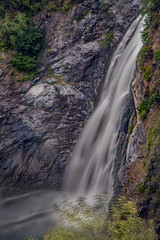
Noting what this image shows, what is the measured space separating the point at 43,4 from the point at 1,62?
7.26m

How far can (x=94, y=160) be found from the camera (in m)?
14.2

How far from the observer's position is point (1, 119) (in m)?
15.8

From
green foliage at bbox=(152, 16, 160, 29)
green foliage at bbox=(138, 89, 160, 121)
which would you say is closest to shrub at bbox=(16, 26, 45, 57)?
green foliage at bbox=(152, 16, 160, 29)

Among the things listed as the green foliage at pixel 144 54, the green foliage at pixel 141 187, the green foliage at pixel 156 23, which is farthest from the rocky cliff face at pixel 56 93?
the green foliage at pixel 141 187

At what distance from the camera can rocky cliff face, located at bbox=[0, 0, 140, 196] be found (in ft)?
50.6

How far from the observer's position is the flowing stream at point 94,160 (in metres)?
11.9

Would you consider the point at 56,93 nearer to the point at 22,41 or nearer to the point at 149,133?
the point at 22,41

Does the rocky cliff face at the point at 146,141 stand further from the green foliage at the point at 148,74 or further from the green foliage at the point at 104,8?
the green foliage at the point at 104,8

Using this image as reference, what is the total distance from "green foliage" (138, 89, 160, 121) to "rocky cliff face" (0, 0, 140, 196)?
22.8ft

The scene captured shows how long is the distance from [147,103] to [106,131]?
4.94 meters

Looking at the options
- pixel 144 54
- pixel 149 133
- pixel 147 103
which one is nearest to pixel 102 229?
pixel 149 133

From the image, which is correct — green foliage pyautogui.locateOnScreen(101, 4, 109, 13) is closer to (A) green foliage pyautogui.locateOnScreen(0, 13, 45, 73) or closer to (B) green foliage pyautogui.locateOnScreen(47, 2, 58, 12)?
(B) green foliage pyautogui.locateOnScreen(47, 2, 58, 12)

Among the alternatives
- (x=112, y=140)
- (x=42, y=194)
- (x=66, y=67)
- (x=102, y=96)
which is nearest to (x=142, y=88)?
(x=112, y=140)

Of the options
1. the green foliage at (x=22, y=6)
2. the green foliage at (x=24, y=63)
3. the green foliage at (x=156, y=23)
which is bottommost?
the green foliage at (x=156, y=23)
